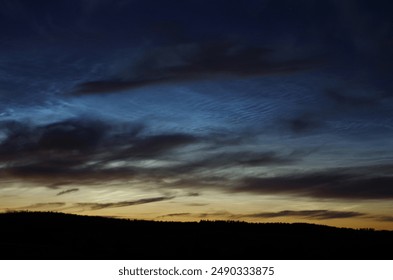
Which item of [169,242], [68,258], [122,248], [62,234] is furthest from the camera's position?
[62,234]

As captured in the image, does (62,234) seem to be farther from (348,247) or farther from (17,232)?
(348,247)

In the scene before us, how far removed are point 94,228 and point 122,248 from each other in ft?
18.8

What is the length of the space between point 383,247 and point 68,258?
15087mm

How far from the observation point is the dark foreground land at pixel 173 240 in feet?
77.3

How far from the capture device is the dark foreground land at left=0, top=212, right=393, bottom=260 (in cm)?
2356

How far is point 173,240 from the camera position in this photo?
26469 millimetres

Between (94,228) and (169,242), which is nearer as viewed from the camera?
(169,242)
